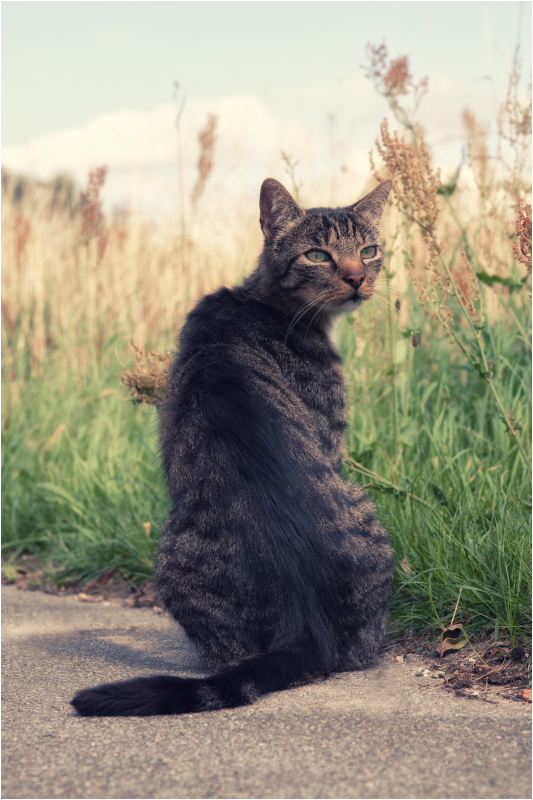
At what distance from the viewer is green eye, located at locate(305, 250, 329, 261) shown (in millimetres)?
3010

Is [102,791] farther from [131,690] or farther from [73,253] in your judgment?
[73,253]

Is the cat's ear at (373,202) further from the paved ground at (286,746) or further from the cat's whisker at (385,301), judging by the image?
the paved ground at (286,746)

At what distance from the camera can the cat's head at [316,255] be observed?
2936 mm

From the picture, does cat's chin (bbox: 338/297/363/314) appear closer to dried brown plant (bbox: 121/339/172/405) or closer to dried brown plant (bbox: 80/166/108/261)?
dried brown plant (bbox: 121/339/172/405)

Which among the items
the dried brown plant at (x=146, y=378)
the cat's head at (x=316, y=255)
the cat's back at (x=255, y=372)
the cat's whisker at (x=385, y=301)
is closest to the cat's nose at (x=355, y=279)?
the cat's head at (x=316, y=255)

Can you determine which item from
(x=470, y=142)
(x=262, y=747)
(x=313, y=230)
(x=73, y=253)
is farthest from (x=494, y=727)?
(x=73, y=253)

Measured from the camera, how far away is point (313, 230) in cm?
304

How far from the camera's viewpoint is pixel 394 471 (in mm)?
3332

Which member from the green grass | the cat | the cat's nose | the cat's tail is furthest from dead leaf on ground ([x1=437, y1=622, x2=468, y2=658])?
the cat's nose

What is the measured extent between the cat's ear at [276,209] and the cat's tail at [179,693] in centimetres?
177

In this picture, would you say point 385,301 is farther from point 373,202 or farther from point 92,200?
point 92,200

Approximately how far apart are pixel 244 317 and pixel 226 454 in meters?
0.69

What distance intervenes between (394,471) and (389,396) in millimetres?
998

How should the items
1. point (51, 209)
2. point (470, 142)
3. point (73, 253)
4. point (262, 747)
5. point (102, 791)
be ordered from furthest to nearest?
1. point (51, 209)
2. point (73, 253)
3. point (470, 142)
4. point (262, 747)
5. point (102, 791)
